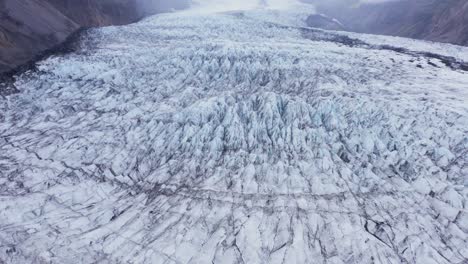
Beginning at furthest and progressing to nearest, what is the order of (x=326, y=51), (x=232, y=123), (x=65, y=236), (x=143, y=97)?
1. (x=326, y=51)
2. (x=143, y=97)
3. (x=232, y=123)
4. (x=65, y=236)

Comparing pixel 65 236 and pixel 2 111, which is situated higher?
pixel 2 111

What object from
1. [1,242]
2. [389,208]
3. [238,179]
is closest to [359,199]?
[389,208]

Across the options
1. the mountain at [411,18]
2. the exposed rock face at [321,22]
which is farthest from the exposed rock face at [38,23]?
the mountain at [411,18]

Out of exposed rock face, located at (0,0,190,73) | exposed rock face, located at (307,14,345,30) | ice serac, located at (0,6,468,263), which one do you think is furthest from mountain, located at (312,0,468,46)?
exposed rock face, located at (0,0,190,73)

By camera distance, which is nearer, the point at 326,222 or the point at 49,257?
the point at 49,257

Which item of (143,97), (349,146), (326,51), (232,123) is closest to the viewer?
(349,146)

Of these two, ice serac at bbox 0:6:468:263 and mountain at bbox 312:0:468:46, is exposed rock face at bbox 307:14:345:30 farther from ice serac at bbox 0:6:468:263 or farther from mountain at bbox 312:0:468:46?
ice serac at bbox 0:6:468:263

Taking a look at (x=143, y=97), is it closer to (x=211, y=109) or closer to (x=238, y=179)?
(x=211, y=109)
